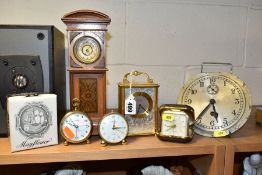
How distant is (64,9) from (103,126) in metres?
0.60

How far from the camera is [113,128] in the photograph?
29.9 inches

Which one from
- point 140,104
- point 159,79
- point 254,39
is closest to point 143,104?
point 140,104

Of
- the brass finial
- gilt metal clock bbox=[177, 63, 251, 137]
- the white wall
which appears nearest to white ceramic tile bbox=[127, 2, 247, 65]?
the white wall

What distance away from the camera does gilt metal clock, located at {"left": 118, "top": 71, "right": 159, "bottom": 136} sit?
0.82m

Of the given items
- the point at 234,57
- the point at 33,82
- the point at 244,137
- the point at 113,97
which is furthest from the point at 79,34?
the point at 234,57

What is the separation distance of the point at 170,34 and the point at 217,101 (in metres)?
0.43

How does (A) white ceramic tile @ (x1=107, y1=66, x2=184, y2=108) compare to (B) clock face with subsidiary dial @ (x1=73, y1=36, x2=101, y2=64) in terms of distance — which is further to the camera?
(A) white ceramic tile @ (x1=107, y1=66, x2=184, y2=108)

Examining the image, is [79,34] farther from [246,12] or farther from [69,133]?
[246,12]

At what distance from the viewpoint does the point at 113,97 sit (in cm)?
115

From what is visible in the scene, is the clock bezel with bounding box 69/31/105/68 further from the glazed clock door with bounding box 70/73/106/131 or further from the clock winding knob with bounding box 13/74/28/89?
the clock winding knob with bounding box 13/74/28/89

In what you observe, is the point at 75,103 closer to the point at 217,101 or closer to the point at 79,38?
the point at 79,38

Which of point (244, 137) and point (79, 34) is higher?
point (79, 34)

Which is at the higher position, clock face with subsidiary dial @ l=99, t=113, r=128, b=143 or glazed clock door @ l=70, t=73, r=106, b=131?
glazed clock door @ l=70, t=73, r=106, b=131

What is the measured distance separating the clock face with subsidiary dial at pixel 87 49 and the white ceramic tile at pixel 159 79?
33cm
